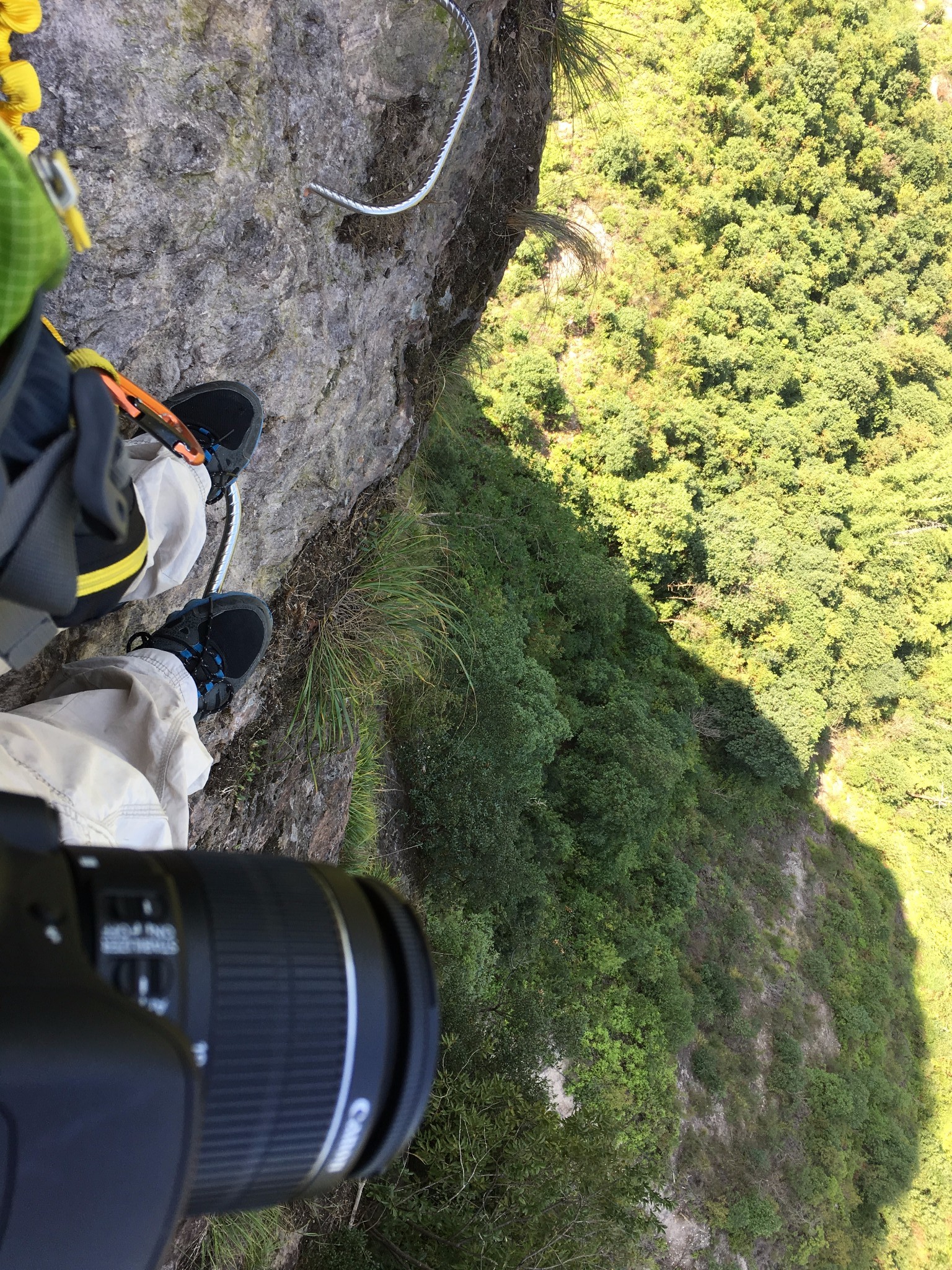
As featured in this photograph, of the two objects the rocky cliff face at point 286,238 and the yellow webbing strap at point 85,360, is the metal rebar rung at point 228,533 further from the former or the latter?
the yellow webbing strap at point 85,360

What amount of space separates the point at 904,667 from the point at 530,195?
13.7m

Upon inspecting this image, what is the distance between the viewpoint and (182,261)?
2.27m

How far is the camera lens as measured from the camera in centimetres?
95

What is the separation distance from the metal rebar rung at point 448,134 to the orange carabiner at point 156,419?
119cm

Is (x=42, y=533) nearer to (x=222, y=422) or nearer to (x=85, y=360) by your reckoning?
(x=85, y=360)

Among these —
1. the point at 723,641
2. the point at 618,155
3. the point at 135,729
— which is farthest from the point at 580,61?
the point at 723,641

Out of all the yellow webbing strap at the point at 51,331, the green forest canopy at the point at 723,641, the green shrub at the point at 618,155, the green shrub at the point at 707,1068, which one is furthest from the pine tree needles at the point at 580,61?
the green shrub at the point at 707,1068

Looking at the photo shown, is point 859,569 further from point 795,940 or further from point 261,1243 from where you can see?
point 261,1243

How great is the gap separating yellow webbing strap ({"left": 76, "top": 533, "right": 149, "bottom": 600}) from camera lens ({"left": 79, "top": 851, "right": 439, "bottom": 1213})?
2.17 feet

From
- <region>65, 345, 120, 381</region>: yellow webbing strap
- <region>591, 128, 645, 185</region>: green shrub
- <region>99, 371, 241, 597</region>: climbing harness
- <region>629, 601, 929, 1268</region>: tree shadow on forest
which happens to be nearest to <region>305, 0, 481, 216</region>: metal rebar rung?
<region>99, 371, 241, 597</region>: climbing harness

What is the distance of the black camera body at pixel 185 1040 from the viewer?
748mm

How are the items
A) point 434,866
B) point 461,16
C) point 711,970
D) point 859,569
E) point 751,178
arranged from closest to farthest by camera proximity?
point 461,16
point 434,866
point 711,970
point 751,178
point 859,569

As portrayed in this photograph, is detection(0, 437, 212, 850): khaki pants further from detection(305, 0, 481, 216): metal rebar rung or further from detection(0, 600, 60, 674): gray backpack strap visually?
detection(305, 0, 481, 216): metal rebar rung

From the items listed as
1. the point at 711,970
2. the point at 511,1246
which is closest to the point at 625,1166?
the point at 511,1246
